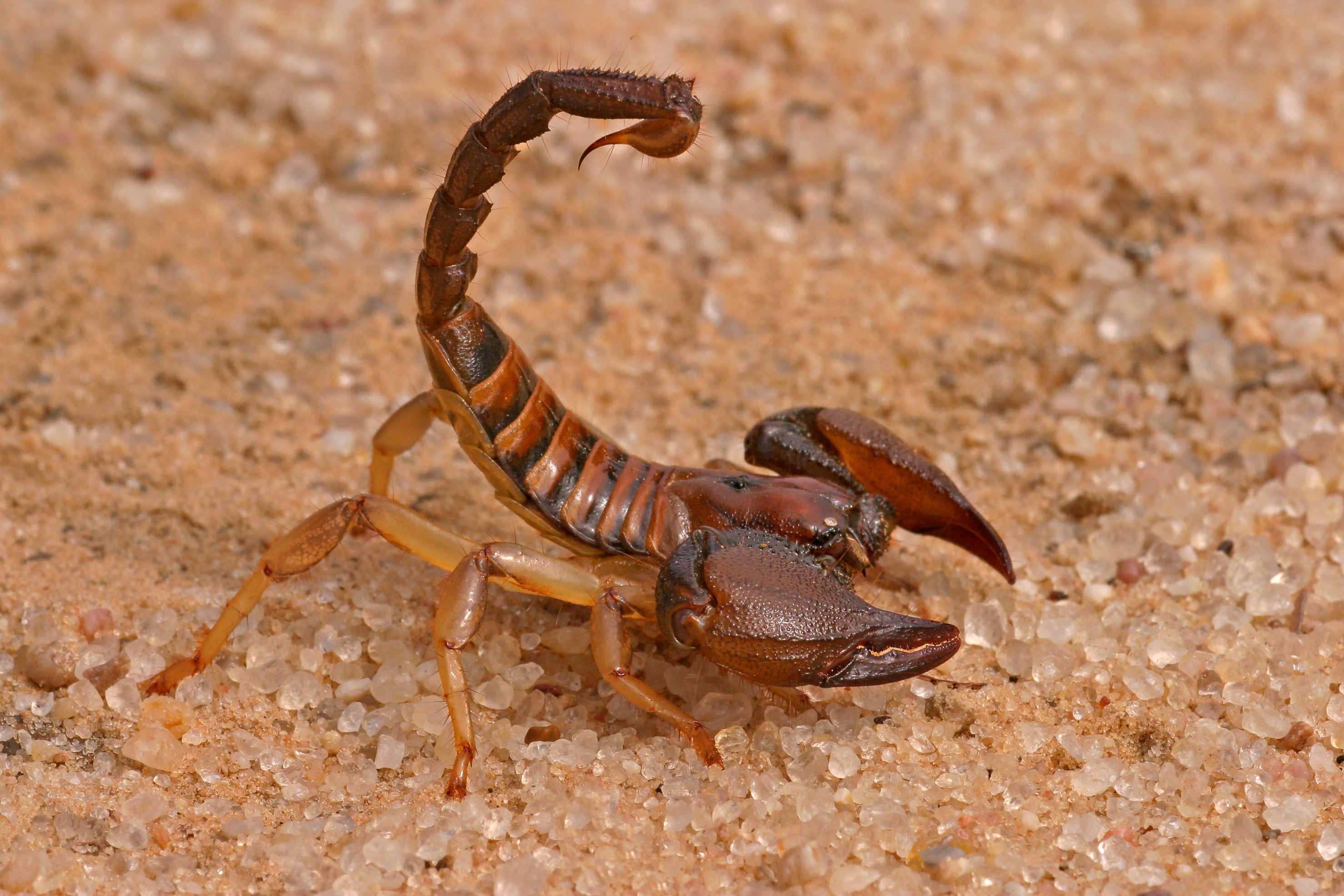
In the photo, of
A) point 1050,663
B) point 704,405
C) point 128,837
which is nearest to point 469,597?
point 128,837

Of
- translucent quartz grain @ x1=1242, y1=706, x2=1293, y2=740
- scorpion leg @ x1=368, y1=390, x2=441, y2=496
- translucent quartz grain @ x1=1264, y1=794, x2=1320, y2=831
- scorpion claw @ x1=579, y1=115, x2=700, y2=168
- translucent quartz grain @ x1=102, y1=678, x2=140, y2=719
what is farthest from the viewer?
scorpion leg @ x1=368, y1=390, x2=441, y2=496

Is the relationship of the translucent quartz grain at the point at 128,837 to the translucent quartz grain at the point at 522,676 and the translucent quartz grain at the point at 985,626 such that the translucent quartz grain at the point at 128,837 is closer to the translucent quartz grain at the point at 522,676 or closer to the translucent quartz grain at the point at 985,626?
the translucent quartz grain at the point at 522,676

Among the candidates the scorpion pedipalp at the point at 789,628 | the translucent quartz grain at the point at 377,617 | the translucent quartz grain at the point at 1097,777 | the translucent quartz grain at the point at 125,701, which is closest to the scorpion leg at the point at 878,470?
the scorpion pedipalp at the point at 789,628

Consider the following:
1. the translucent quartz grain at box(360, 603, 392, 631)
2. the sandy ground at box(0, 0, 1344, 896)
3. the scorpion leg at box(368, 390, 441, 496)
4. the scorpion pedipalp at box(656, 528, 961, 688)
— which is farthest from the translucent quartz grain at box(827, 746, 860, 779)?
the scorpion leg at box(368, 390, 441, 496)

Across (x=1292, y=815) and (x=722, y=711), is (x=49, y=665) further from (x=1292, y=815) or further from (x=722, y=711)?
(x=1292, y=815)

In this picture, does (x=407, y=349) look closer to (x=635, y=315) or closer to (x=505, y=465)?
(x=635, y=315)

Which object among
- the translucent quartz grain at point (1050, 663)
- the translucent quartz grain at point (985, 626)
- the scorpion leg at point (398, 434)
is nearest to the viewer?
the translucent quartz grain at point (1050, 663)

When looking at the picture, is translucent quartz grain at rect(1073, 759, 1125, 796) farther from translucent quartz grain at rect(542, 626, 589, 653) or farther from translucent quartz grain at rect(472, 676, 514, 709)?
translucent quartz grain at rect(472, 676, 514, 709)
